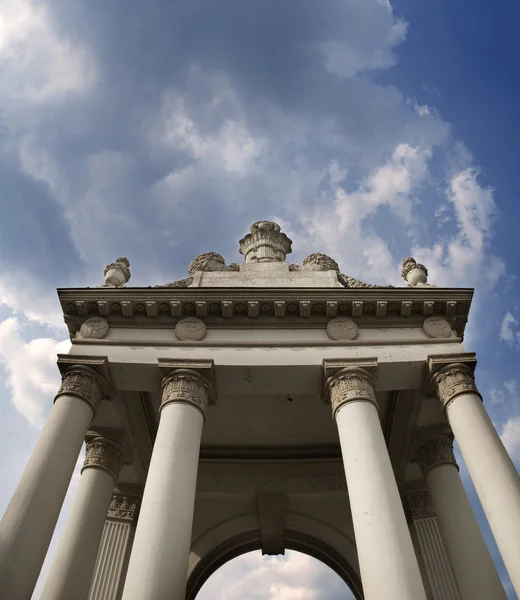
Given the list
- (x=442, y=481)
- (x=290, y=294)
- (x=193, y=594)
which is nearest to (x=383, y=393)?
(x=442, y=481)

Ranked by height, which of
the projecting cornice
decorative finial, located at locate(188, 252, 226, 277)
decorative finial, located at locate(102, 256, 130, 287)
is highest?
decorative finial, located at locate(188, 252, 226, 277)

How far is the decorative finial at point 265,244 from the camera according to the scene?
23.3 metres

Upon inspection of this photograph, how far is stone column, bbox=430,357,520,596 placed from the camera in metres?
12.0

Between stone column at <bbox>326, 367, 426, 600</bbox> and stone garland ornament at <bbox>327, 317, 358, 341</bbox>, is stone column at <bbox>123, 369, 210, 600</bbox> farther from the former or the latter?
stone garland ornament at <bbox>327, 317, 358, 341</bbox>

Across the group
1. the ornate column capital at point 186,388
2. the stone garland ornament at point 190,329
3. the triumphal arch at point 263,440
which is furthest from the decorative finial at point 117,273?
the ornate column capital at point 186,388

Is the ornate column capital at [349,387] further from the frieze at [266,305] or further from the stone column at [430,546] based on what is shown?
the stone column at [430,546]

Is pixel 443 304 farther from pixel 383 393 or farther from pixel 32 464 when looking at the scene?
pixel 32 464

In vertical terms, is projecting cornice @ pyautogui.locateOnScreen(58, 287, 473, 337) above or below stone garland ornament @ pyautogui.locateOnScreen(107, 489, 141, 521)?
above

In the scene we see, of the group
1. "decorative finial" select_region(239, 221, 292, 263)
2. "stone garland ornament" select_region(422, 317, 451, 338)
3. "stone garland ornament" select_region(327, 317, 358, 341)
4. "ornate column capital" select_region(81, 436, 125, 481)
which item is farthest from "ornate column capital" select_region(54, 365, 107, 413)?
"stone garland ornament" select_region(422, 317, 451, 338)

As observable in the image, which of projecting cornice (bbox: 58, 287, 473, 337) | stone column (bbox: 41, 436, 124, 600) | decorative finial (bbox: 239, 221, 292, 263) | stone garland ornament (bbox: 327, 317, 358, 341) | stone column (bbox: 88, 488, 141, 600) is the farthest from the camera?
decorative finial (bbox: 239, 221, 292, 263)

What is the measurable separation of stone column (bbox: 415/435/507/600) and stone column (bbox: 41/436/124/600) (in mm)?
10655

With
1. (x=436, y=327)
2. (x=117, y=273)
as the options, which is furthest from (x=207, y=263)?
(x=436, y=327)

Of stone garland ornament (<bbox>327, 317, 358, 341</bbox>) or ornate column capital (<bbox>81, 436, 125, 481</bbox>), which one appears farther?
ornate column capital (<bbox>81, 436, 125, 481</bbox>)

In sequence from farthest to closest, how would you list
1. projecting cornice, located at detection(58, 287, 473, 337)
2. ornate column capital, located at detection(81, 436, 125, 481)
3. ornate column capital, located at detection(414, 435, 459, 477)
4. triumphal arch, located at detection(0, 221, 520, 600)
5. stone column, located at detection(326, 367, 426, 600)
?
ornate column capital, located at detection(81, 436, 125, 481)
ornate column capital, located at detection(414, 435, 459, 477)
projecting cornice, located at detection(58, 287, 473, 337)
triumphal arch, located at detection(0, 221, 520, 600)
stone column, located at detection(326, 367, 426, 600)
